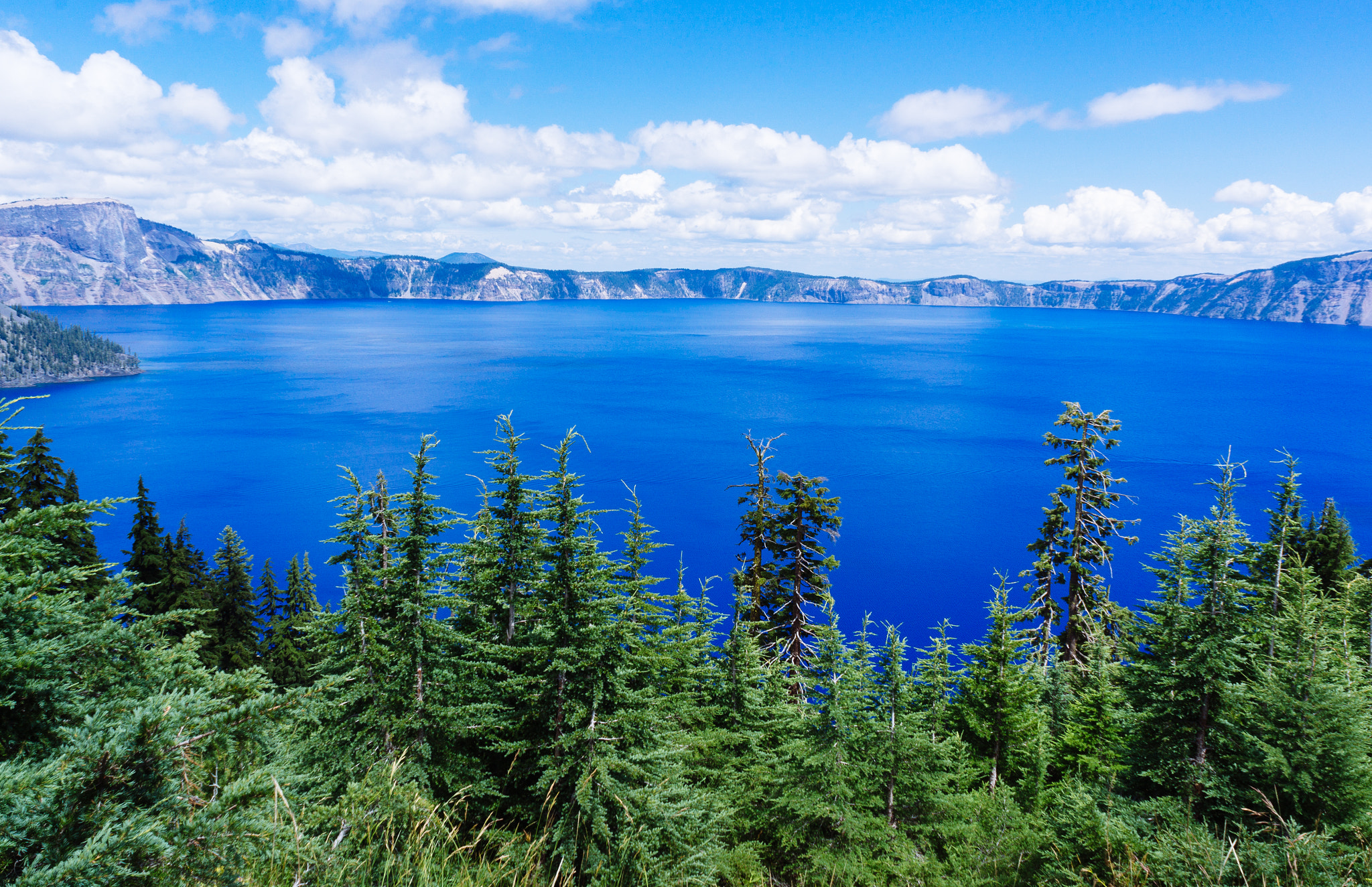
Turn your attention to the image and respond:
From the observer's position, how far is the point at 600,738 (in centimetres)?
1045

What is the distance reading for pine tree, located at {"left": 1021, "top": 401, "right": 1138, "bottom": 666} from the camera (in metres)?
24.2

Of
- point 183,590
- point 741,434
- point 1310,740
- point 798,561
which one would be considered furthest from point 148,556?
point 741,434

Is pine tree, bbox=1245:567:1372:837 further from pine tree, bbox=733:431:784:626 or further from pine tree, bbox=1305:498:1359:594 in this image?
pine tree, bbox=1305:498:1359:594

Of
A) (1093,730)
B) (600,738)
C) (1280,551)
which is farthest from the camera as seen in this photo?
(1280,551)

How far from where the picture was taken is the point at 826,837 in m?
13.6

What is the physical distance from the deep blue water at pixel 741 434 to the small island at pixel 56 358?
5.73 metres

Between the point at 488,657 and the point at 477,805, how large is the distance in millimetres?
2675

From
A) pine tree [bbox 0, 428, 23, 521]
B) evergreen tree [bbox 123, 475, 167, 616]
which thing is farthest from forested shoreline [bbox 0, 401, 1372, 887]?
evergreen tree [bbox 123, 475, 167, 616]

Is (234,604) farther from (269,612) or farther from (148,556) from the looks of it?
(148,556)

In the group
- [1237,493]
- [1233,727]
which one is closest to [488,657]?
[1233,727]

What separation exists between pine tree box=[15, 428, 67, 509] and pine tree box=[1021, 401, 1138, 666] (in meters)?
35.4

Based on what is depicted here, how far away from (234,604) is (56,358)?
6768 inches

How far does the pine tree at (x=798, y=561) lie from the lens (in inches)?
964

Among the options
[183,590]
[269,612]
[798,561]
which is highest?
[798,561]
